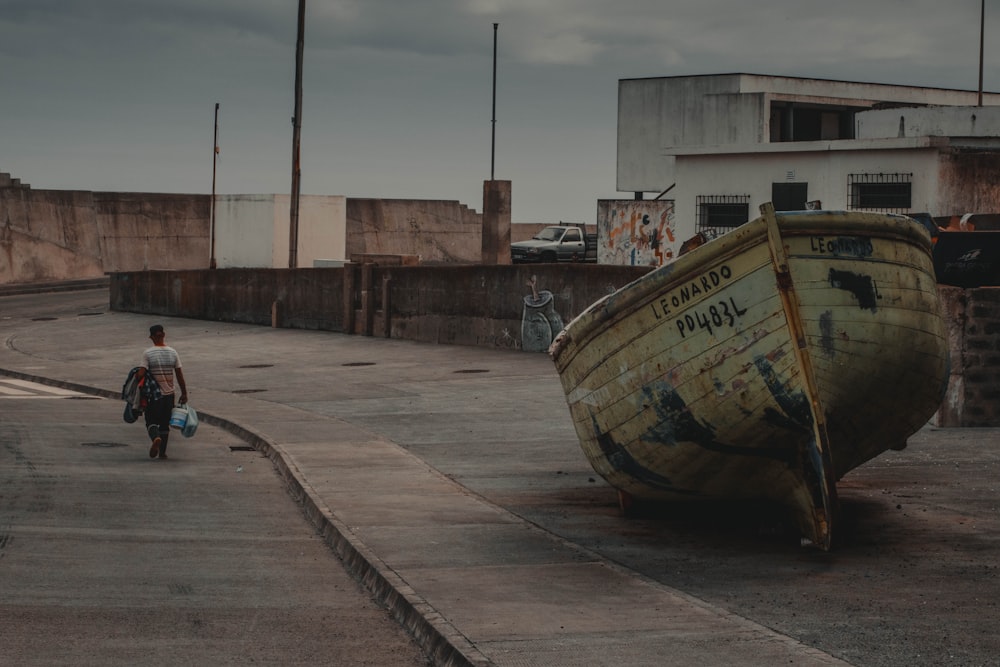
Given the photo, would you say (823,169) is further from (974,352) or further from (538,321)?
(974,352)

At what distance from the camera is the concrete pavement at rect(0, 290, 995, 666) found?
26.5 ft

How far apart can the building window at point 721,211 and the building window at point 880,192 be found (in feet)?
9.80

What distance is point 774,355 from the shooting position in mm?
10125

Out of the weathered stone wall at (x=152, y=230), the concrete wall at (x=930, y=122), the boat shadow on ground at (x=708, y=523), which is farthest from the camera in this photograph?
the weathered stone wall at (x=152, y=230)

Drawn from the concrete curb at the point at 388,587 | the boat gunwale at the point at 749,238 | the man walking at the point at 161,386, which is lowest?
the concrete curb at the point at 388,587

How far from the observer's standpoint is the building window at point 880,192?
33.0 metres

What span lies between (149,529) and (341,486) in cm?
242

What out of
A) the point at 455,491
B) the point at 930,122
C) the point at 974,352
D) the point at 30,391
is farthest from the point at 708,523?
the point at 930,122

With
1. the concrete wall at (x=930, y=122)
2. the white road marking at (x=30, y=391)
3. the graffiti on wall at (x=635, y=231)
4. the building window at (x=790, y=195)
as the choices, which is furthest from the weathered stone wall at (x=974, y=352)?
the graffiti on wall at (x=635, y=231)

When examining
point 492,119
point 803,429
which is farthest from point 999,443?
point 492,119

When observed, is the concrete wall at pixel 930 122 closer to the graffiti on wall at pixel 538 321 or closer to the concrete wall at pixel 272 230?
the graffiti on wall at pixel 538 321

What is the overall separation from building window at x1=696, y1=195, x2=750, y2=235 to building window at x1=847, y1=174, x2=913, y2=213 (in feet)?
9.80

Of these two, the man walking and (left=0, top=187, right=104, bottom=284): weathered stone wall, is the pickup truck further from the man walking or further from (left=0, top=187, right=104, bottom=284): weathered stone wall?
the man walking

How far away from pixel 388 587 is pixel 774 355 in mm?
3153
